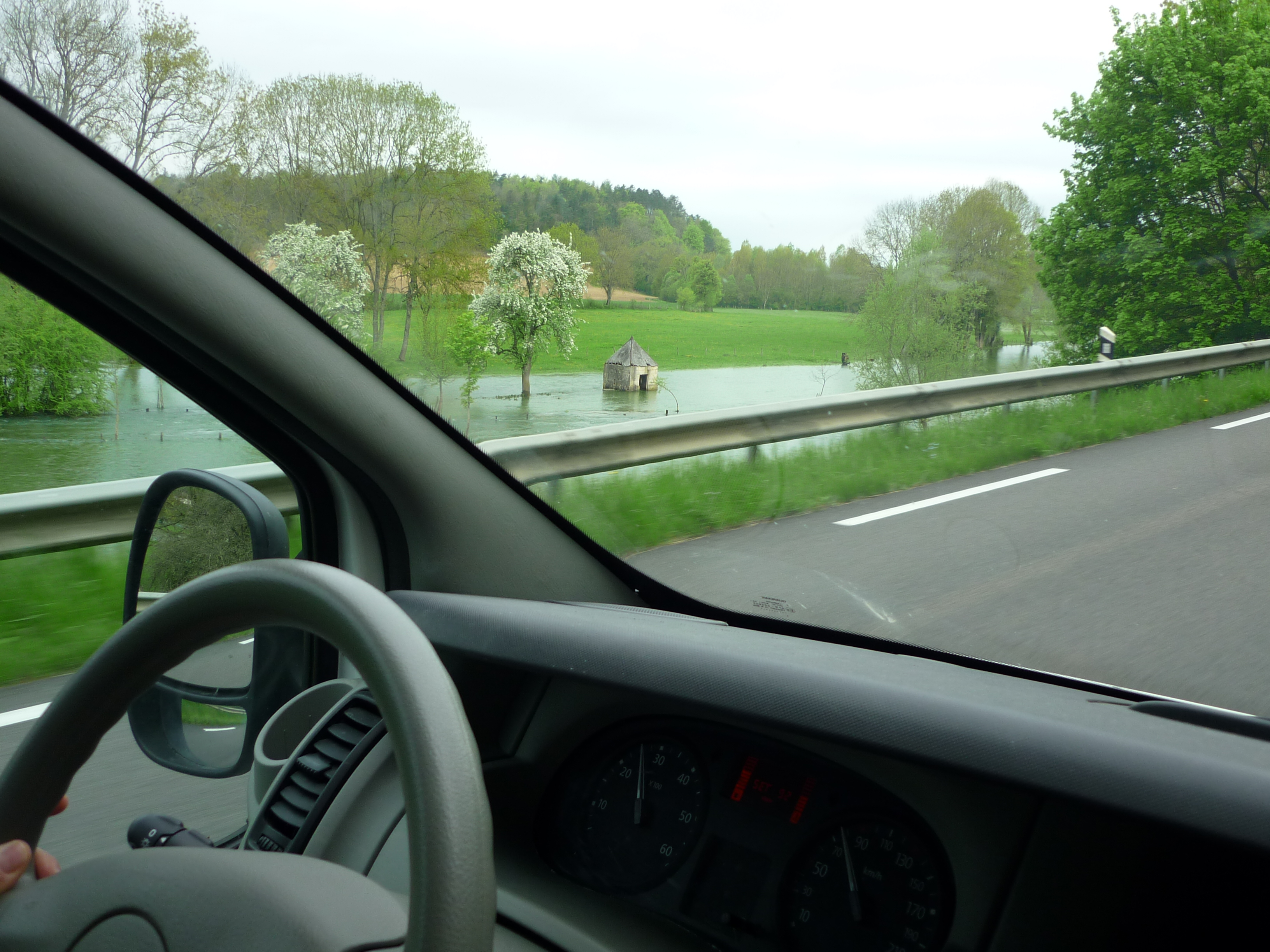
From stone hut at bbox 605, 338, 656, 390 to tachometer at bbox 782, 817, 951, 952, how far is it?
1161mm

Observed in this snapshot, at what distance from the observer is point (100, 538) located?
6.30ft

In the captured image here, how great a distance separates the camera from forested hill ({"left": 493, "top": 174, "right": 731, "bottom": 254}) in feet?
7.09

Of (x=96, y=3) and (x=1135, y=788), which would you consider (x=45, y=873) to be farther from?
(x=1135, y=788)

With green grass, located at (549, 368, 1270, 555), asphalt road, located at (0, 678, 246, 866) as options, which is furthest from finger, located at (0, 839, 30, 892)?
green grass, located at (549, 368, 1270, 555)

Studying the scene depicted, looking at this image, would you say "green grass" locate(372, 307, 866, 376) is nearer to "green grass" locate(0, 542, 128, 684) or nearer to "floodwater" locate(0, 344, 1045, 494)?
"floodwater" locate(0, 344, 1045, 494)

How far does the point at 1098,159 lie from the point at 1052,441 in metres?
0.72

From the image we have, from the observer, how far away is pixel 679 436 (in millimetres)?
2617

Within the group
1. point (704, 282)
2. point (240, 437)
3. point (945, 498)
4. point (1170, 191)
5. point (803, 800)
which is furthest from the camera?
point (945, 498)

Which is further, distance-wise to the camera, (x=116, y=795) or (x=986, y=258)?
(x=986, y=258)

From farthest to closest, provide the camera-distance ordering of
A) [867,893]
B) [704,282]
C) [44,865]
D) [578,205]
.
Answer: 1. [704,282]
2. [578,205]
3. [867,893]
4. [44,865]

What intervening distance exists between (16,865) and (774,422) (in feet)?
6.13

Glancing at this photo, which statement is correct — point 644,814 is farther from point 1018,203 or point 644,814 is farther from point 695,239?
point 1018,203

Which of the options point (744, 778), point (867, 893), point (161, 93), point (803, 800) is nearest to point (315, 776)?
A: point (744, 778)

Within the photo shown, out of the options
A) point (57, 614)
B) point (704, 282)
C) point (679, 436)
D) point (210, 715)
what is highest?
point (704, 282)
